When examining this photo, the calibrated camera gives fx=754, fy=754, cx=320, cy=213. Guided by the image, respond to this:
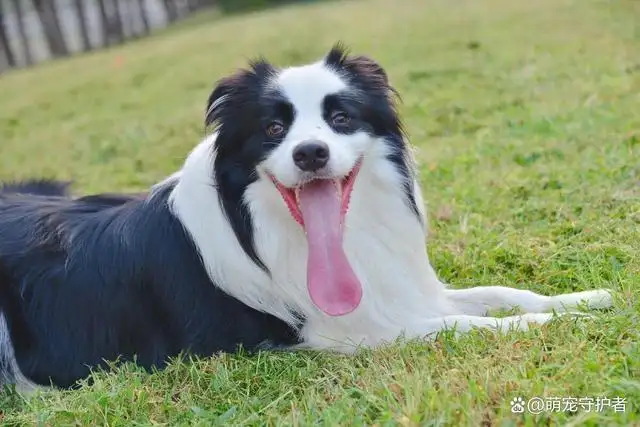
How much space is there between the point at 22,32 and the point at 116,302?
2465cm

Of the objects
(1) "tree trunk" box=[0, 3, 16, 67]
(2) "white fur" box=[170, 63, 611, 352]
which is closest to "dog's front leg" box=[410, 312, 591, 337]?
(2) "white fur" box=[170, 63, 611, 352]

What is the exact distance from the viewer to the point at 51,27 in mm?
25688

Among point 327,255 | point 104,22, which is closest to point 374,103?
point 327,255

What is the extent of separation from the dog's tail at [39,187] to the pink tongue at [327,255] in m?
2.10

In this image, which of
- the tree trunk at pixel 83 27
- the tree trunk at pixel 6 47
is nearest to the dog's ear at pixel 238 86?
the tree trunk at pixel 6 47

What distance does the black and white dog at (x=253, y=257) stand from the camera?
3307mm

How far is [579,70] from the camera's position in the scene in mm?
8672

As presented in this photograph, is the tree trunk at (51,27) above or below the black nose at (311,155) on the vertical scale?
below

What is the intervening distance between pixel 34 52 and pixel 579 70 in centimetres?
2258

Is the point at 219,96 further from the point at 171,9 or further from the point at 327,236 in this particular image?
the point at 171,9

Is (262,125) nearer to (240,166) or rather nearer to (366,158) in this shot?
(240,166)

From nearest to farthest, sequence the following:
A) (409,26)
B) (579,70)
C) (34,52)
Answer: (579,70) < (409,26) < (34,52)

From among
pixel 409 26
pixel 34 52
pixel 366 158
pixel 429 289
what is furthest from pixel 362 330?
pixel 34 52

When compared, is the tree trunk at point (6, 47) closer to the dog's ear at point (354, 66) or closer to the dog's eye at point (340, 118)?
the dog's ear at point (354, 66)
